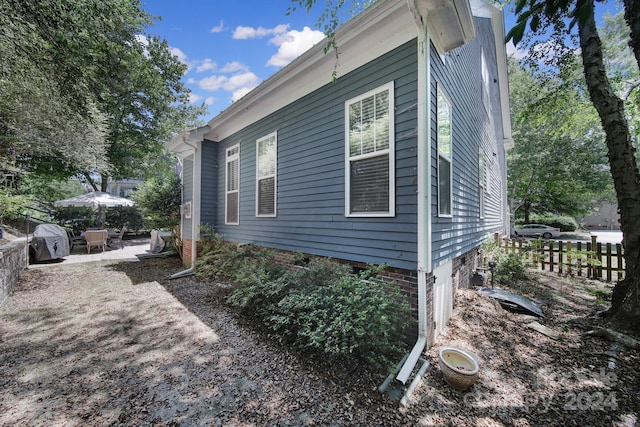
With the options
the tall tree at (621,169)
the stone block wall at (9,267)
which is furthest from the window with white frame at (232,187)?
the tall tree at (621,169)

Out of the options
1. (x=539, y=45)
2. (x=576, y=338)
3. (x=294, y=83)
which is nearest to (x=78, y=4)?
(x=294, y=83)

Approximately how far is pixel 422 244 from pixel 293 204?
2635mm

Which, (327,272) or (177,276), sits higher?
(327,272)

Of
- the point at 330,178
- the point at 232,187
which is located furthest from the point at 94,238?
the point at 330,178

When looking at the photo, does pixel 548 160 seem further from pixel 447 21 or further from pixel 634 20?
pixel 447 21

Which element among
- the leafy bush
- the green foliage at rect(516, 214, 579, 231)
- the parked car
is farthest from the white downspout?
the green foliage at rect(516, 214, 579, 231)

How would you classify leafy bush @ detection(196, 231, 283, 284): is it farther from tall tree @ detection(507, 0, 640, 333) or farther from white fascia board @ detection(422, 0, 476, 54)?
tall tree @ detection(507, 0, 640, 333)

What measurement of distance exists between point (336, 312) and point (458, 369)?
1310mm

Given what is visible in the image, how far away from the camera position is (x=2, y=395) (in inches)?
92.7

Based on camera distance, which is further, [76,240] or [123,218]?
[123,218]

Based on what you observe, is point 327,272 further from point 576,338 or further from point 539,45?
point 539,45

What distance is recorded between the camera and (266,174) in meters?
5.77

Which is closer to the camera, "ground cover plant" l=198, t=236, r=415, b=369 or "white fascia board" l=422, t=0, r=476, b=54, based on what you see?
"ground cover plant" l=198, t=236, r=415, b=369

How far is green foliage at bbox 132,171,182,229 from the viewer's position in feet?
28.2
